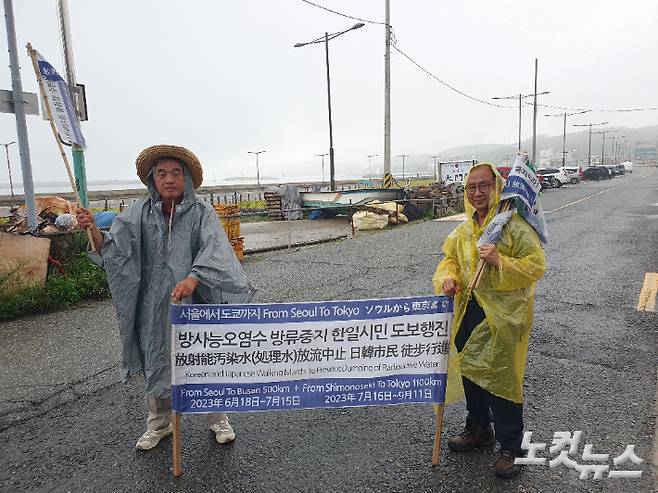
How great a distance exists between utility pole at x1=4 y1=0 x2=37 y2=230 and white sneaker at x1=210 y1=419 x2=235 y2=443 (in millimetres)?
5307

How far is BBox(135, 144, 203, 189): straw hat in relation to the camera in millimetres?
2943

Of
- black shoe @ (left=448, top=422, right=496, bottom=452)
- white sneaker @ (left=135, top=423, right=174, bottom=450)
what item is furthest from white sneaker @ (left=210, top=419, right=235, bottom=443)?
black shoe @ (left=448, top=422, right=496, bottom=452)

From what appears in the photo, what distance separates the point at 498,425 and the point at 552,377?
4.86ft

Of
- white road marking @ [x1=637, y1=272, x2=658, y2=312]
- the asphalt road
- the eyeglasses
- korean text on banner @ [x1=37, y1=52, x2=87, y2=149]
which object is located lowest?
the asphalt road

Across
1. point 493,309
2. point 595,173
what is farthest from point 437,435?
point 595,173

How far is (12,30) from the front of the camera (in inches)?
263

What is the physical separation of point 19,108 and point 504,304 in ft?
23.1

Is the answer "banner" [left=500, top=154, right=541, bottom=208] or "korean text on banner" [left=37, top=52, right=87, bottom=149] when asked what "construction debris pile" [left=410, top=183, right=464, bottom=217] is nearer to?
"korean text on banner" [left=37, top=52, right=87, bottom=149]

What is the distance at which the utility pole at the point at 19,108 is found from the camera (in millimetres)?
6613

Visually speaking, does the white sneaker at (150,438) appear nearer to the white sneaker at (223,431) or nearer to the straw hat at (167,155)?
the white sneaker at (223,431)

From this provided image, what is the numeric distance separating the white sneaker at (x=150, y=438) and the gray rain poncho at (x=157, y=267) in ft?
0.98

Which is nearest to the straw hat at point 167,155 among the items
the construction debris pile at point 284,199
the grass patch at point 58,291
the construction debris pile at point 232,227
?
the grass patch at point 58,291

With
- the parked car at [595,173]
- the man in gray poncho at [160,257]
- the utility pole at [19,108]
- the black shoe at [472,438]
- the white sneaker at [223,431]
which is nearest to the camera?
the man in gray poncho at [160,257]

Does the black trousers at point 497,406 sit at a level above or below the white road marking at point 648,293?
above
